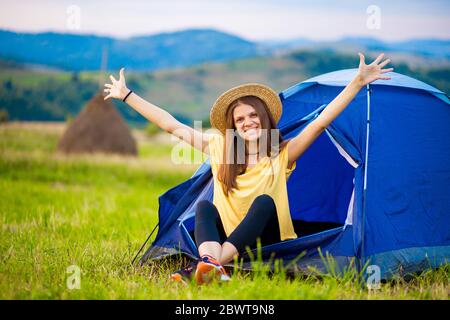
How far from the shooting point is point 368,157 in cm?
397

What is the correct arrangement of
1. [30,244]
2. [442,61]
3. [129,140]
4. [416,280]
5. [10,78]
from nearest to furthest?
[416,280]
[30,244]
[129,140]
[442,61]
[10,78]

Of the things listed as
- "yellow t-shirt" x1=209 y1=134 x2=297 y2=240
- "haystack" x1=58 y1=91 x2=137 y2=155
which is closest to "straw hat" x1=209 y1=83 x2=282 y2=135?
"yellow t-shirt" x1=209 y1=134 x2=297 y2=240

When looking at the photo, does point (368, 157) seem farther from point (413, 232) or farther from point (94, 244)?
point (94, 244)

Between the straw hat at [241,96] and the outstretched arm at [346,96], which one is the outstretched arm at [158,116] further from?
the outstretched arm at [346,96]

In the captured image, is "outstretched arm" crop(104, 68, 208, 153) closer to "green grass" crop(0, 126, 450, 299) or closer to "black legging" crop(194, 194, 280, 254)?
"black legging" crop(194, 194, 280, 254)

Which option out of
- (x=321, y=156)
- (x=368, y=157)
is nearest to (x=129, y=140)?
(x=321, y=156)

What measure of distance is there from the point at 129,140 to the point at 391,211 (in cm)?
1069

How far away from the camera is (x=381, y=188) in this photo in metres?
3.95

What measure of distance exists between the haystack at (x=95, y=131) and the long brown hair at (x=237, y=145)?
31.5ft

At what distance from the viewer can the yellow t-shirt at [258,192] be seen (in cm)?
387

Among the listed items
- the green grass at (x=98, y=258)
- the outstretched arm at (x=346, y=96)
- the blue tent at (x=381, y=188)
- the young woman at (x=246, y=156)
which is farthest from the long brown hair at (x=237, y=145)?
the green grass at (x=98, y=258)

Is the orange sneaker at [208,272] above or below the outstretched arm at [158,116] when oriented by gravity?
below

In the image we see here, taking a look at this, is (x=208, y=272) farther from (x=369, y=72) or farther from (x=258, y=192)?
(x=369, y=72)

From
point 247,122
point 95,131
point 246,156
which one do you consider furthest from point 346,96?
point 95,131
